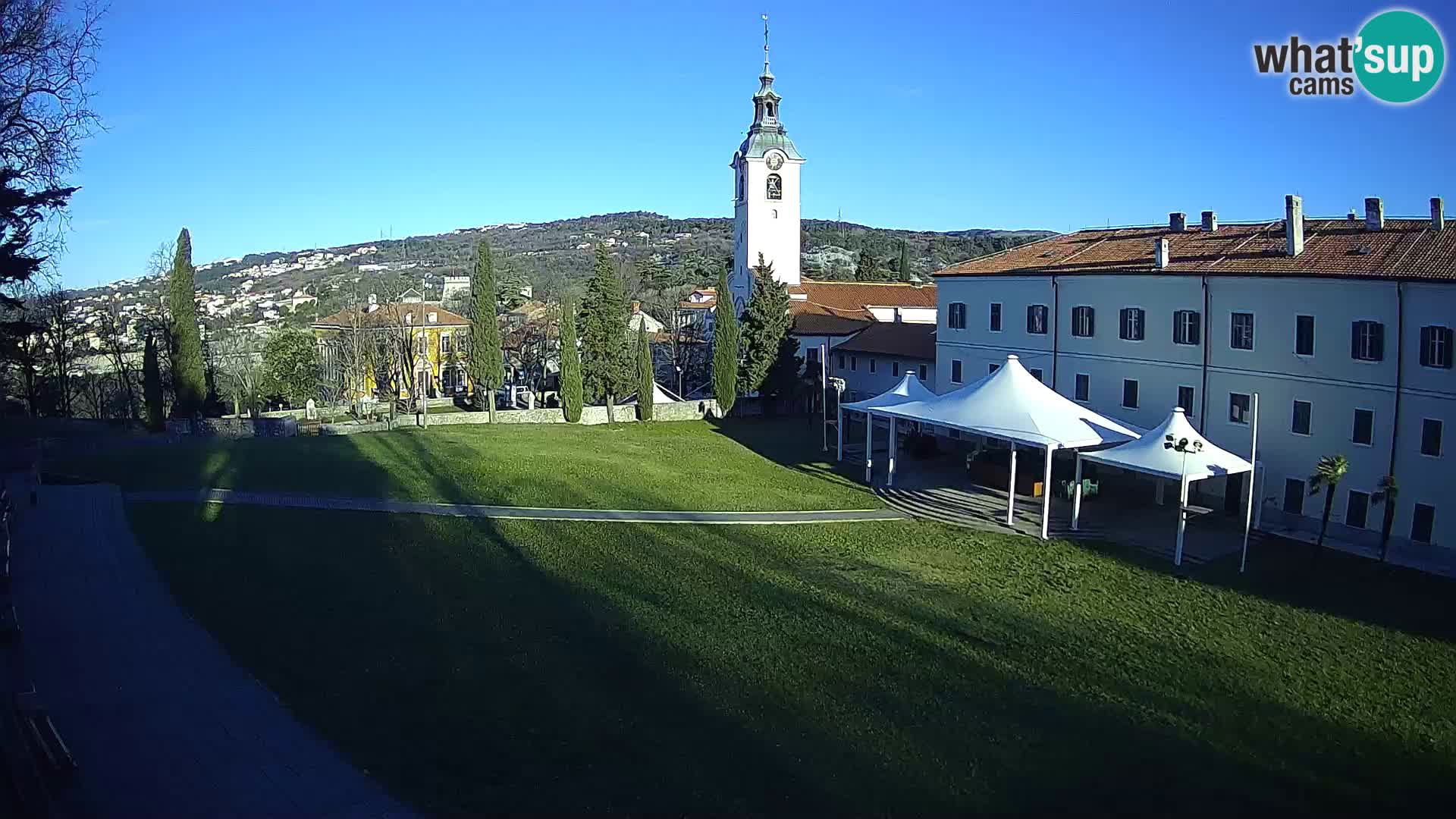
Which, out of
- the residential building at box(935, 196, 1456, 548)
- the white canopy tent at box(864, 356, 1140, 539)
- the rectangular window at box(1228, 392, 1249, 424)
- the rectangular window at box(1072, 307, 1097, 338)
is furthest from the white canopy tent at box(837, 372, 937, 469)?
the rectangular window at box(1228, 392, 1249, 424)

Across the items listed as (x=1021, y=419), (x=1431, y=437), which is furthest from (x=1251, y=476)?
(x=1021, y=419)

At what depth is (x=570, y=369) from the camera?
37.9 metres

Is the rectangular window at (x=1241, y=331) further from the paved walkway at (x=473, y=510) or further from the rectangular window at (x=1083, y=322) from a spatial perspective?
the paved walkway at (x=473, y=510)

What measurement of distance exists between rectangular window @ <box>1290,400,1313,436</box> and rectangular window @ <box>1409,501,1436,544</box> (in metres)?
2.65

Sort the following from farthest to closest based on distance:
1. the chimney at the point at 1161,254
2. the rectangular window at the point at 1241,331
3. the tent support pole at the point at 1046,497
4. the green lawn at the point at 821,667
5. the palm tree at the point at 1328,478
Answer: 1. the chimney at the point at 1161,254
2. the rectangular window at the point at 1241,331
3. the tent support pole at the point at 1046,497
4. the palm tree at the point at 1328,478
5. the green lawn at the point at 821,667

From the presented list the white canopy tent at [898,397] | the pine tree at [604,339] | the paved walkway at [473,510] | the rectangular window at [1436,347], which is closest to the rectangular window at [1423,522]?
the rectangular window at [1436,347]

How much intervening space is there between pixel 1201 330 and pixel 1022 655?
13254mm

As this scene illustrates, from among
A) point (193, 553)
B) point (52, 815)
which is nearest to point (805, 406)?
point (193, 553)

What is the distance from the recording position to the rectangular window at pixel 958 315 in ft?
103

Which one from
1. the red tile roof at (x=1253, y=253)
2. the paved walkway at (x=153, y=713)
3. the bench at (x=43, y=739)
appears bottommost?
the paved walkway at (x=153, y=713)

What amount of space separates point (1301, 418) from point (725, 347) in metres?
23.1

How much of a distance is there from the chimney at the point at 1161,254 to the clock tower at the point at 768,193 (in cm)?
2686

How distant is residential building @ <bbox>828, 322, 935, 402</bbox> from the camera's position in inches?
1446

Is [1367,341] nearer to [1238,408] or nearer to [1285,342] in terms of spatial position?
[1285,342]
